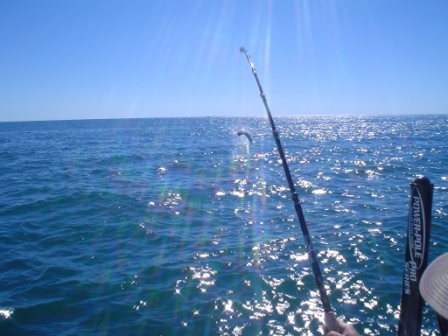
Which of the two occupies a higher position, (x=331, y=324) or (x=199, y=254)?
(x=331, y=324)

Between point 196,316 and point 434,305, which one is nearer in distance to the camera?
point 434,305

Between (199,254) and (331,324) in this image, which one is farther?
(199,254)

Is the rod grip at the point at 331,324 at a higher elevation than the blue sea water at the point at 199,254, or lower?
higher

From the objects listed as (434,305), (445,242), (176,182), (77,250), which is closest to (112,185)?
(176,182)

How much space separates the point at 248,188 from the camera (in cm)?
1895

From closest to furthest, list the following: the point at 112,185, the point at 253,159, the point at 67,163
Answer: the point at 112,185
the point at 67,163
the point at 253,159

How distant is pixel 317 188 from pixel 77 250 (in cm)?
1228

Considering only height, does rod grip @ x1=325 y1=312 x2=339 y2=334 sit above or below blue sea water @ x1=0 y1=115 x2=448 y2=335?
above

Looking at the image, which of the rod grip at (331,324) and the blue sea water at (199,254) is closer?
the rod grip at (331,324)

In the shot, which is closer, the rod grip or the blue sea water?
the rod grip

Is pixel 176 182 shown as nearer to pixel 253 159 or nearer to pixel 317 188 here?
pixel 317 188

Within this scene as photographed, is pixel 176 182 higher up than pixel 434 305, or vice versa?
pixel 434 305

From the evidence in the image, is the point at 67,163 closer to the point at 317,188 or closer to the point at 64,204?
the point at 64,204

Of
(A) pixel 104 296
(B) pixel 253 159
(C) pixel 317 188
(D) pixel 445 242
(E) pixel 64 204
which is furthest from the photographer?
(B) pixel 253 159
